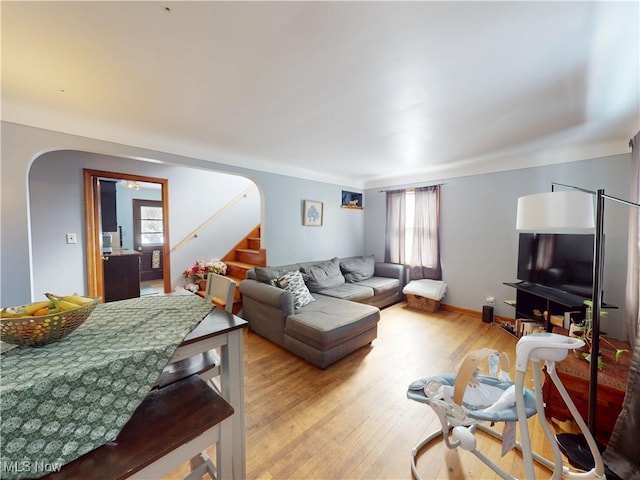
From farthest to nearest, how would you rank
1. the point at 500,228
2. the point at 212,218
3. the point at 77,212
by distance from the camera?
the point at 212,218
the point at 500,228
the point at 77,212

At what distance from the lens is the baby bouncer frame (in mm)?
1048

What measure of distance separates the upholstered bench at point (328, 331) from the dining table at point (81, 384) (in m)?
1.30

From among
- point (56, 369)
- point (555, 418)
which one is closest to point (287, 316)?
point (56, 369)

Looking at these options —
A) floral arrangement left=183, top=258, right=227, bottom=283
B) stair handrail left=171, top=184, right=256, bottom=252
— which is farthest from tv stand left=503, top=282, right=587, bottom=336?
stair handrail left=171, top=184, right=256, bottom=252

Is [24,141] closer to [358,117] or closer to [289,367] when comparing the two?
[358,117]

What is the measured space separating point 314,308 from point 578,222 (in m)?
2.41

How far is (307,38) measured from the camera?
4.39 feet

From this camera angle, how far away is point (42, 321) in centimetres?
84

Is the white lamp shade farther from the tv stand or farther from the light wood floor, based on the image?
the light wood floor

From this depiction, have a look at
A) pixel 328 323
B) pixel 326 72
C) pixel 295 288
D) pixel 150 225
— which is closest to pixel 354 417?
pixel 328 323

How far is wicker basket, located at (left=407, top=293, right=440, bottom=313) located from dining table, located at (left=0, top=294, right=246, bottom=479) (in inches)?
142

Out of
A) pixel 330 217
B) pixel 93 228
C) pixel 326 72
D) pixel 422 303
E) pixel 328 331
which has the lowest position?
pixel 422 303

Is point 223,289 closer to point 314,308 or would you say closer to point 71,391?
point 71,391

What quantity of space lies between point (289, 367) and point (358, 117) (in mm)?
2436
